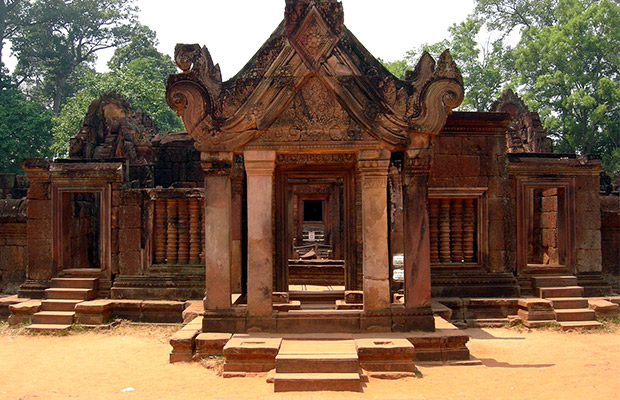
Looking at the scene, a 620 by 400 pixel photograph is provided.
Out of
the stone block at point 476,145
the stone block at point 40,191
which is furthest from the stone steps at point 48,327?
the stone block at point 476,145

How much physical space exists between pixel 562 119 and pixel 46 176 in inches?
966

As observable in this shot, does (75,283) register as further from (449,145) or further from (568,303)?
(568,303)

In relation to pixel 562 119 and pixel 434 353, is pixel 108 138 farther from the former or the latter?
pixel 562 119

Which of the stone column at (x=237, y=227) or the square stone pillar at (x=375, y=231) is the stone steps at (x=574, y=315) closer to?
the square stone pillar at (x=375, y=231)

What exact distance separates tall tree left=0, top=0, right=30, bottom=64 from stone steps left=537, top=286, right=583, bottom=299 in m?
35.6

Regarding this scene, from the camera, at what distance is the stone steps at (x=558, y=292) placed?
9.74 m

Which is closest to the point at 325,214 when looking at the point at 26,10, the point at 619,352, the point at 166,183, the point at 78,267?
the point at 166,183

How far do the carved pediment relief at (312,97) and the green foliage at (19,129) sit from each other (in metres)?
24.8

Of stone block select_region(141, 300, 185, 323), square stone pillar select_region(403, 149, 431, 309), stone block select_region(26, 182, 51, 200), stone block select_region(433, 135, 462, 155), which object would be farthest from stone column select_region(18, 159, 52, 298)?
stone block select_region(433, 135, 462, 155)

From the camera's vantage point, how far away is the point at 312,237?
1905 cm

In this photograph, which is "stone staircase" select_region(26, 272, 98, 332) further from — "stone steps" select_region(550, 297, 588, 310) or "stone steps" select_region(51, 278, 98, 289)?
"stone steps" select_region(550, 297, 588, 310)

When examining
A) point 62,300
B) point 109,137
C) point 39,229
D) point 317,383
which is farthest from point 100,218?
point 317,383

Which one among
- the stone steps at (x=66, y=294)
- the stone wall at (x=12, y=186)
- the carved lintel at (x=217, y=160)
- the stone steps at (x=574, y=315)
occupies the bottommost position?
the stone steps at (x=574, y=315)

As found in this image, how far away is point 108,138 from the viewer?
1351 cm
